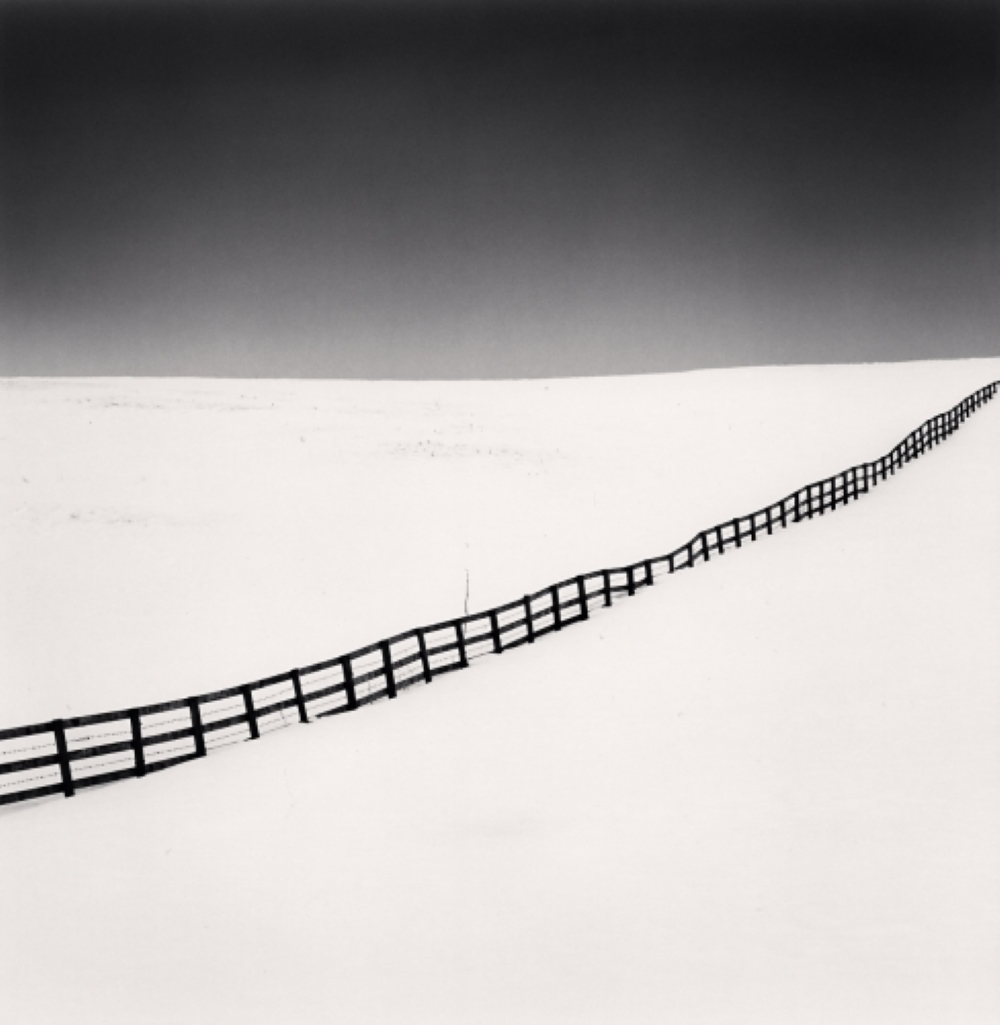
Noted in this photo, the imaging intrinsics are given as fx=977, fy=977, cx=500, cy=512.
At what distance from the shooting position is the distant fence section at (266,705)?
504 inches

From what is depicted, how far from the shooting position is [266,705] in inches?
750

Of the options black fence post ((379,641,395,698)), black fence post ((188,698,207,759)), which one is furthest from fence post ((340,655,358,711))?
black fence post ((188,698,207,759))

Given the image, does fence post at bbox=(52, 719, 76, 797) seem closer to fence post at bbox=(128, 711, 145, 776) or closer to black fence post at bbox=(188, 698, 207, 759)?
fence post at bbox=(128, 711, 145, 776)

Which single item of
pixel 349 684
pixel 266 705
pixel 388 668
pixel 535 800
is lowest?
pixel 266 705

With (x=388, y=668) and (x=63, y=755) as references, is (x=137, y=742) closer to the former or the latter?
(x=63, y=755)

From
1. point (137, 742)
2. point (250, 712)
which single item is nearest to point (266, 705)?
point (250, 712)

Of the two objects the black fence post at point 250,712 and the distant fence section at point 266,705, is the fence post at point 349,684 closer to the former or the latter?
the distant fence section at point 266,705

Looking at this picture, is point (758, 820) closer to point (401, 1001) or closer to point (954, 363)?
point (401, 1001)

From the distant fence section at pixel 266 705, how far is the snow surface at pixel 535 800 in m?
0.54

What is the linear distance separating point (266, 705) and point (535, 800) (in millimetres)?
9980

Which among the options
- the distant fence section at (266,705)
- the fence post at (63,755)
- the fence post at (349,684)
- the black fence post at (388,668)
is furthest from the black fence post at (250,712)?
the fence post at (63,755)

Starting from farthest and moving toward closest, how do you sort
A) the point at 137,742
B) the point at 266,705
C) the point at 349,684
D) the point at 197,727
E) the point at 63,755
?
the point at 266,705 → the point at 349,684 → the point at 197,727 → the point at 137,742 → the point at 63,755

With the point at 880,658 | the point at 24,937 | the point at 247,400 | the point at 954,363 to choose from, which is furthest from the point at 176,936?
the point at 954,363

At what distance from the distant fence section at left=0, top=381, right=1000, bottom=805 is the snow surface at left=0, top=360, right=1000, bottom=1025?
1.78ft
